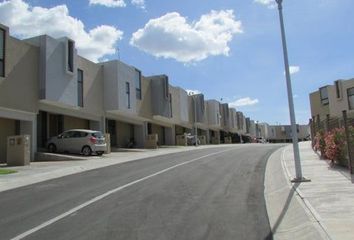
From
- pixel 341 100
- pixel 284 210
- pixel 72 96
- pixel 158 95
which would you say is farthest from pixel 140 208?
pixel 341 100

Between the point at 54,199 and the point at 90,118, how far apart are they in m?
25.2

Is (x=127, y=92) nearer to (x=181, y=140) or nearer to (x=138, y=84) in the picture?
(x=138, y=84)

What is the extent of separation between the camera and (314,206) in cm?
944

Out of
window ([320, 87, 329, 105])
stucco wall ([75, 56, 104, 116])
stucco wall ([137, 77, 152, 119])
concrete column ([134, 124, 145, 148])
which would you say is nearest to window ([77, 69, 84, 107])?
stucco wall ([75, 56, 104, 116])

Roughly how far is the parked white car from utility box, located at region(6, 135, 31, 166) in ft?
22.1

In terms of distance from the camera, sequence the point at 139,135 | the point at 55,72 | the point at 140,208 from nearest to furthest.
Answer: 1. the point at 140,208
2. the point at 55,72
3. the point at 139,135

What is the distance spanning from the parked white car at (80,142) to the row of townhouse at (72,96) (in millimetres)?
1779

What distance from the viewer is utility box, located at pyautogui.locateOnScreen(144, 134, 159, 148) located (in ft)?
150

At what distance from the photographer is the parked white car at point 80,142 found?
30.2m

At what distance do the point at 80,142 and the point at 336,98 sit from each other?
3478cm

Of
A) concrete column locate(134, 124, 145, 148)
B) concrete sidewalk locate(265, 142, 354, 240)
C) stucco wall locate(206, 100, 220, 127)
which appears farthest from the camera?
stucco wall locate(206, 100, 220, 127)

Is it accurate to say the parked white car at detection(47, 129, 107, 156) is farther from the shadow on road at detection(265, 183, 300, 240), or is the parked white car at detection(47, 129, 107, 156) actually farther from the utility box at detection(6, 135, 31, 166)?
the shadow on road at detection(265, 183, 300, 240)

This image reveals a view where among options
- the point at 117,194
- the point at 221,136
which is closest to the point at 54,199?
the point at 117,194

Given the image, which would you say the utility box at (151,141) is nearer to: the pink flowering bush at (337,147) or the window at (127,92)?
the window at (127,92)
